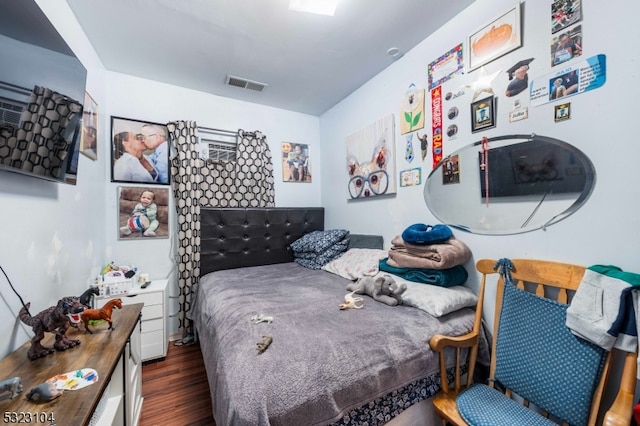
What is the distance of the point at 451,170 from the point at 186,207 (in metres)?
2.34

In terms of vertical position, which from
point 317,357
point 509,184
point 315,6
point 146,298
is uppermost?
point 315,6

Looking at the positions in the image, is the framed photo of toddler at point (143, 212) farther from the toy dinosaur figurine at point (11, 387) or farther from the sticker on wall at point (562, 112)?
the sticker on wall at point (562, 112)

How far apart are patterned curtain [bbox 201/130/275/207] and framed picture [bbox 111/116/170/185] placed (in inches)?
16.5

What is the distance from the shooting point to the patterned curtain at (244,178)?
2.67m

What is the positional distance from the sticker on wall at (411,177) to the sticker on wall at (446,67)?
2.01 feet

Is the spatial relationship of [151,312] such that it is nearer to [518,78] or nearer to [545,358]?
[545,358]

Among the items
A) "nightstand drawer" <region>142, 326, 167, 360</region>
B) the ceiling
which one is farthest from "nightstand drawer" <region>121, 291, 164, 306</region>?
the ceiling

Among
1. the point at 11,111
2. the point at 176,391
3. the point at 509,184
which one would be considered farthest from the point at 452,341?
the point at 11,111

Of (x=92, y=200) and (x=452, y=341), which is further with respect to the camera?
(x=92, y=200)

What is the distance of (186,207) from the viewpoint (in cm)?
249

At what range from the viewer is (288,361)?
0.97 m

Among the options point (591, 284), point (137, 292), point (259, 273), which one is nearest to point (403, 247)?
point (591, 284)

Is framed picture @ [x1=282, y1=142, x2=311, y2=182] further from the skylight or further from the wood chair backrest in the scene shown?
the wood chair backrest

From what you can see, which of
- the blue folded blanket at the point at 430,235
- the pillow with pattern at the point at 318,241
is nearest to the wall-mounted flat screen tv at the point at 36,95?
the pillow with pattern at the point at 318,241
